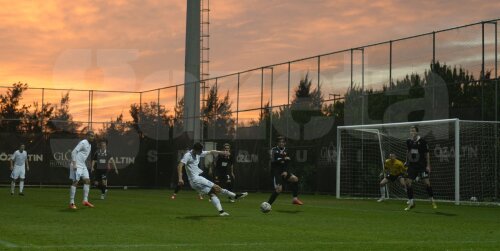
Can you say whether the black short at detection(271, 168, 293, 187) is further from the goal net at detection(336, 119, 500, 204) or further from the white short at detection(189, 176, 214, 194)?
the goal net at detection(336, 119, 500, 204)

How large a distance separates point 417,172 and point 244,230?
9874 mm

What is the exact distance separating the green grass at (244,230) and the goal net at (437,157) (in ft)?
23.9

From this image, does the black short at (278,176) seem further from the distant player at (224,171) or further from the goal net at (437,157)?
the distant player at (224,171)

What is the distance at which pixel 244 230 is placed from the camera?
14.6 m

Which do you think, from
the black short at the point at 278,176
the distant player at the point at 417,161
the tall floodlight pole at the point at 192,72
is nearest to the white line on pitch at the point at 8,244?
the black short at the point at 278,176

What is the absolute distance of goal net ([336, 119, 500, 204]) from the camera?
27953 millimetres

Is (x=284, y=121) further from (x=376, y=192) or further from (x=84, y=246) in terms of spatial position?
(x=84, y=246)

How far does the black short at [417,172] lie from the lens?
2294cm

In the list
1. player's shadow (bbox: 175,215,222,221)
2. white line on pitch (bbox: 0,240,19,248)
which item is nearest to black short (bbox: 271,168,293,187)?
player's shadow (bbox: 175,215,222,221)

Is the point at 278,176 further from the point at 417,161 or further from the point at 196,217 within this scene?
the point at 196,217

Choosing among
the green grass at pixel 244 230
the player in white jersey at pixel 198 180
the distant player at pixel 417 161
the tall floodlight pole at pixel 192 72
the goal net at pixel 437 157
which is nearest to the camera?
the green grass at pixel 244 230

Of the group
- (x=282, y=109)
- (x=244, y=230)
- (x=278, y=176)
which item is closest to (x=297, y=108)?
(x=282, y=109)

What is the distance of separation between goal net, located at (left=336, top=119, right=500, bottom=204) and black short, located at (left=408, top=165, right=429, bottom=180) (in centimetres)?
396

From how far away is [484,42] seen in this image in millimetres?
30156
